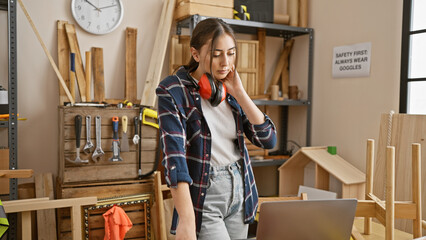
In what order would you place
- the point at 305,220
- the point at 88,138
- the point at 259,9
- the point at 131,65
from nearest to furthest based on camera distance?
1. the point at 305,220
2. the point at 88,138
3. the point at 131,65
4. the point at 259,9

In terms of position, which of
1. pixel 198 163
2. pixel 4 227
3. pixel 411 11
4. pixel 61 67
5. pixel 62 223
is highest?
pixel 411 11

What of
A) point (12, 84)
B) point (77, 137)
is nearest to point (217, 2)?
point (77, 137)

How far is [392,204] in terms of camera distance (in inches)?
60.1

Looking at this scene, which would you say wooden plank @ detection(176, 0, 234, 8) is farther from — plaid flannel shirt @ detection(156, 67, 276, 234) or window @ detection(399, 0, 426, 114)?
plaid flannel shirt @ detection(156, 67, 276, 234)

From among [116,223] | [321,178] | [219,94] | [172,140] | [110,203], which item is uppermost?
[219,94]

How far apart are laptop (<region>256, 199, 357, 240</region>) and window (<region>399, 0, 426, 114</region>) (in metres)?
1.75

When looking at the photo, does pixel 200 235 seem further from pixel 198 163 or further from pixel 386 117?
pixel 386 117

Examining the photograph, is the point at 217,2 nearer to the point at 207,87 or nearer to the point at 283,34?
the point at 283,34

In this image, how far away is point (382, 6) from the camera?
2.70m

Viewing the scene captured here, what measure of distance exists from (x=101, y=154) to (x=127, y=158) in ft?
0.57

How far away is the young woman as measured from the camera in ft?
4.18

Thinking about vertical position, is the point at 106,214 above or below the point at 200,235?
below

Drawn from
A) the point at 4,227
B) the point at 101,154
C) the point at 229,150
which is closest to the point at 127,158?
the point at 101,154

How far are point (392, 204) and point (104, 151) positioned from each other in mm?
1707
